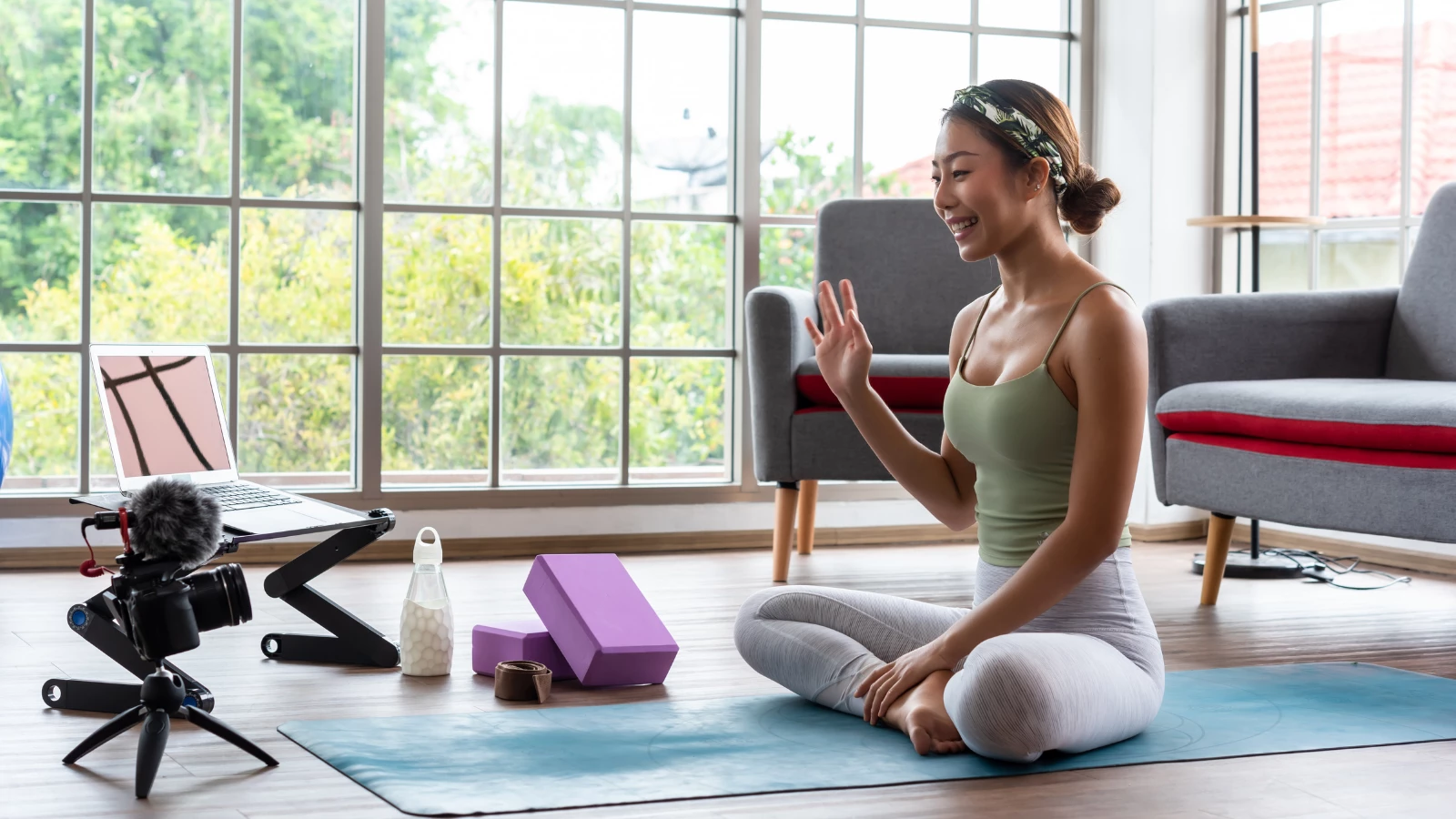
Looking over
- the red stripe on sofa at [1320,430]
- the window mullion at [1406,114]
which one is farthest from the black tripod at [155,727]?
the window mullion at [1406,114]

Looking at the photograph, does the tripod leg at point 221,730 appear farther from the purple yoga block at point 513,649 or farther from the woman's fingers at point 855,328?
the woman's fingers at point 855,328

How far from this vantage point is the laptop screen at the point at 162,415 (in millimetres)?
2443

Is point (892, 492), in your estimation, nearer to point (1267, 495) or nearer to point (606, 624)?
point (1267, 495)

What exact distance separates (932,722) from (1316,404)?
1.30 meters

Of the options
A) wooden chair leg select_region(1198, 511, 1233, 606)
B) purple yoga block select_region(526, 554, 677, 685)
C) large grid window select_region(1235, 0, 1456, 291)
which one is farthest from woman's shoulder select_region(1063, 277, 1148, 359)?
large grid window select_region(1235, 0, 1456, 291)

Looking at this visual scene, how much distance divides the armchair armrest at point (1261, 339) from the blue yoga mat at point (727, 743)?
37.3 inches

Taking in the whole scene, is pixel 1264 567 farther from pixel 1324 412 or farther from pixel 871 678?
pixel 871 678

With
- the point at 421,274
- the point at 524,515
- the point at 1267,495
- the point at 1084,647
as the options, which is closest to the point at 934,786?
the point at 1084,647

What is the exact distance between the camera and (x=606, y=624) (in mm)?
2287

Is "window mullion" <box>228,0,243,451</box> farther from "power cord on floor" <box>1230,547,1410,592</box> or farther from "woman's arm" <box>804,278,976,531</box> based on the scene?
"power cord on floor" <box>1230,547,1410,592</box>

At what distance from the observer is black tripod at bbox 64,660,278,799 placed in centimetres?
163

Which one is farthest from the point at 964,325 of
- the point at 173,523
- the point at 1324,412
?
the point at 173,523

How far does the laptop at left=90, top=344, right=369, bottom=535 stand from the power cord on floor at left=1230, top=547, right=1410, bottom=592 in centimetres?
236

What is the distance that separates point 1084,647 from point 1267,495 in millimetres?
1251
